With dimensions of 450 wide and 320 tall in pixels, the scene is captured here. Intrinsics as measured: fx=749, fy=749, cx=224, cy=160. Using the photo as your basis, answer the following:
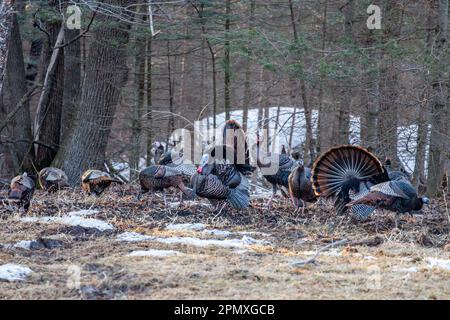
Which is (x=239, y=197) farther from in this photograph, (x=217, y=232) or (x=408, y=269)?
(x=408, y=269)

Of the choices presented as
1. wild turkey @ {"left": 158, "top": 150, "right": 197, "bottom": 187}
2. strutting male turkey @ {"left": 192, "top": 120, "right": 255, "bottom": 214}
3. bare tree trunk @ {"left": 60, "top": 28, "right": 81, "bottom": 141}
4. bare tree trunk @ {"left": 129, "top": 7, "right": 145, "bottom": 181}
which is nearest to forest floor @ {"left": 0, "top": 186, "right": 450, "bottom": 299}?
strutting male turkey @ {"left": 192, "top": 120, "right": 255, "bottom": 214}

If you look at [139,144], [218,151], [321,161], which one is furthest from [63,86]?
[321,161]

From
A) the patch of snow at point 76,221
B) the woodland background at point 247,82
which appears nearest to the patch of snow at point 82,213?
the patch of snow at point 76,221

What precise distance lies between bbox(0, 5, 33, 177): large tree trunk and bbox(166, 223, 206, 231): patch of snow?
7308 mm

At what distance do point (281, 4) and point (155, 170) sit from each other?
9054 millimetres

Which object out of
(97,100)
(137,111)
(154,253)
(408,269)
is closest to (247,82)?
(137,111)

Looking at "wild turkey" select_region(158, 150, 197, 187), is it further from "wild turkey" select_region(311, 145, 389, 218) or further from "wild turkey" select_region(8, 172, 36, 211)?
"wild turkey" select_region(8, 172, 36, 211)

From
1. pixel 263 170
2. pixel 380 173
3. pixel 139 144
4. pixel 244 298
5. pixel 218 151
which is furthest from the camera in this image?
pixel 139 144

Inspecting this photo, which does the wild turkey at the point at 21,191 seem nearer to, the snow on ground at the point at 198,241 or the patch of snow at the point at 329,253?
the snow on ground at the point at 198,241

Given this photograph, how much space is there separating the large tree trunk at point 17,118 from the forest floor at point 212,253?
5104 millimetres

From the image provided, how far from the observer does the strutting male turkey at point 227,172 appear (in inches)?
365

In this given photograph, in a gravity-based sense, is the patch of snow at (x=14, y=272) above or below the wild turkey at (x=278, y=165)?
below

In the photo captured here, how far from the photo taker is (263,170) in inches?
438
